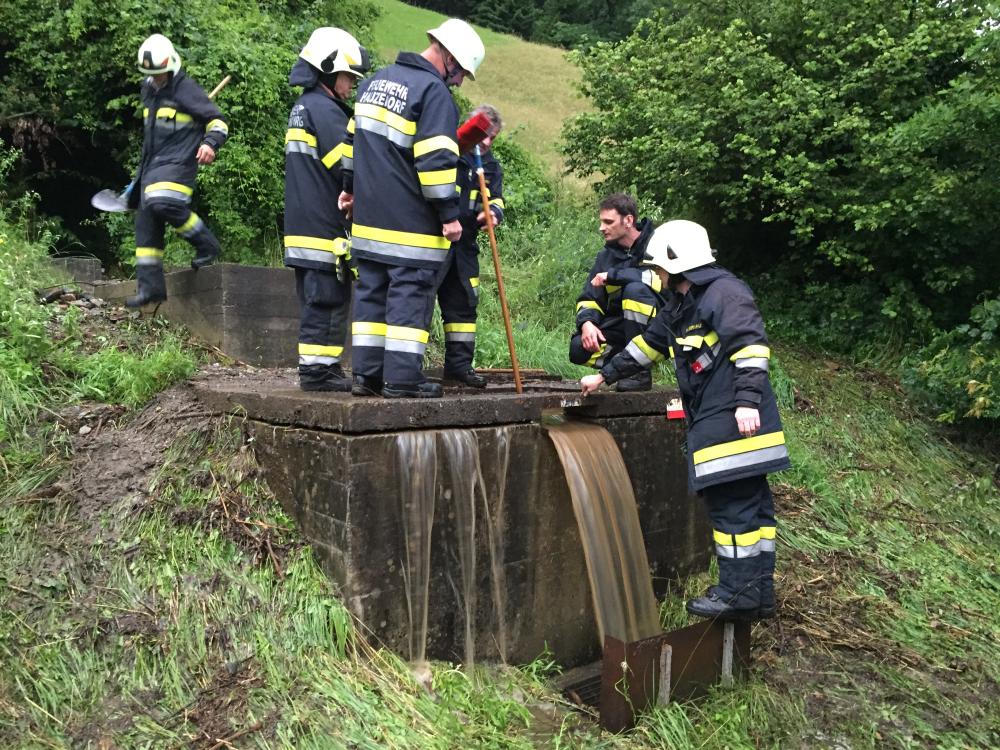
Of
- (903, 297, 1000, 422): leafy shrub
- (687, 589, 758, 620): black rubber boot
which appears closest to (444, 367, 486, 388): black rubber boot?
(687, 589, 758, 620): black rubber boot

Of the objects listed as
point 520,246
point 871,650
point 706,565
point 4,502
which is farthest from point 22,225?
point 871,650

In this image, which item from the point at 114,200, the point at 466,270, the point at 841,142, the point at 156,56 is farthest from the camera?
the point at 841,142

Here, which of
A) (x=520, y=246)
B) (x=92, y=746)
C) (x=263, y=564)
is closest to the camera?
(x=92, y=746)

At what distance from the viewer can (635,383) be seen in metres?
5.05

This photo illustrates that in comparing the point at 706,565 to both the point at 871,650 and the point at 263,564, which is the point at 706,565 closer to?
the point at 871,650

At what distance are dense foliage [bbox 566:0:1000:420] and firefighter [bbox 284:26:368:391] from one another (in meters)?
5.86

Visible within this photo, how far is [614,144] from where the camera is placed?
1097 cm

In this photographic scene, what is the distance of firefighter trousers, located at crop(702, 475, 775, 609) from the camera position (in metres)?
3.86

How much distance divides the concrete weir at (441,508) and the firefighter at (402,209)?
328 millimetres

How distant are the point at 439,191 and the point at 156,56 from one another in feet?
11.4

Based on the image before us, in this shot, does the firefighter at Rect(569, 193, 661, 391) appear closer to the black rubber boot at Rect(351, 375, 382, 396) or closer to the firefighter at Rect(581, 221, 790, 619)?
the firefighter at Rect(581, 221, 790, 619)

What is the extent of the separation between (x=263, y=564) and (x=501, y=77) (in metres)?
30.6

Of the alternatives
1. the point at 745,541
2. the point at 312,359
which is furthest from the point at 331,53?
the point at 745,541

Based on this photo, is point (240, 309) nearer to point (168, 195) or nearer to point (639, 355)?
point (168, 195)
